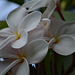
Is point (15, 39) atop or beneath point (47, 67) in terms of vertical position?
atop

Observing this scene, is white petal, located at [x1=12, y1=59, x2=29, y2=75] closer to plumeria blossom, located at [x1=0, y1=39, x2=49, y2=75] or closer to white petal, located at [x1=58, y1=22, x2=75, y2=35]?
plumeria blossom, located at [x1=0, y1=39, x2=49, y2=75]

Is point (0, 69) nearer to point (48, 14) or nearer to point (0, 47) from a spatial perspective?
point (0, 47)

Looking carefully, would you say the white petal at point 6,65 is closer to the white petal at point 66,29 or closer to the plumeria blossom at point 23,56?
the plumeria blossom at point 23,56

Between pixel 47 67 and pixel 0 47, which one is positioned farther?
pixel 47 67

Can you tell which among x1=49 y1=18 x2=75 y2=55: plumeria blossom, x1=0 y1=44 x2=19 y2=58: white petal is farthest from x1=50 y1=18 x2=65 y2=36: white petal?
x1=0 y1=44 x2=19 y2=58: white petal

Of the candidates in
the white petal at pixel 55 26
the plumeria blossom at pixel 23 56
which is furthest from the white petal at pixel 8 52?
the white petal at pixel 55 26

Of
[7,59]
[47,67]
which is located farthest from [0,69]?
[47,67]
